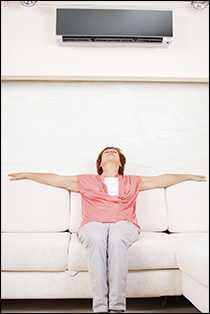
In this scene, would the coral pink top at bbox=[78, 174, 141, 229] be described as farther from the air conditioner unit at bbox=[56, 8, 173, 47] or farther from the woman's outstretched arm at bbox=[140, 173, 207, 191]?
the air conditioner unit at bbox=[56, 8, 173, 47]

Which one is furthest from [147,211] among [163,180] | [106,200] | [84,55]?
[84,55]

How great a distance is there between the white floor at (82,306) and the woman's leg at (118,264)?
0.32m

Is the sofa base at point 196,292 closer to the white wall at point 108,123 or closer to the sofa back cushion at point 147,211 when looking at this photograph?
the sofa back cushion at point 147,211

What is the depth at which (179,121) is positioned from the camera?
3.71m

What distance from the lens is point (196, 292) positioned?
2.30 m

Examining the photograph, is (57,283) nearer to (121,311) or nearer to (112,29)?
(121,311)

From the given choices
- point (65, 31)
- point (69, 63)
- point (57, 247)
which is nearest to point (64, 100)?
point (69, 63)

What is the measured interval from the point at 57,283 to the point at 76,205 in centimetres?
73

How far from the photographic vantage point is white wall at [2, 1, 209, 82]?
11.3 ft

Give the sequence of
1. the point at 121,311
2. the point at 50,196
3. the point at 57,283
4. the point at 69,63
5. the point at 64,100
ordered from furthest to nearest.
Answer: the point at 64,100, the point at 69,63, the point at 50,196, the point at 57,283, the point at 121,311

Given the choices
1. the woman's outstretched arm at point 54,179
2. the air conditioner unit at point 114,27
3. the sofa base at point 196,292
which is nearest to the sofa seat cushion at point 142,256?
the sofa base at point 196,292

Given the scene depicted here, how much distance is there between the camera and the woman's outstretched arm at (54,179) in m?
3.26

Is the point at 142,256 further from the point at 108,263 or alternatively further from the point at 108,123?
the point at 108,123

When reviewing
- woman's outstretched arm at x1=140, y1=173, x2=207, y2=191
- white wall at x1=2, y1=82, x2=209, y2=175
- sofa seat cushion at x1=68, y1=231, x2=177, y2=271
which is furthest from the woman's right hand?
woman's outstretched arm at x1=140, y1=173, x2=207, y2=191
